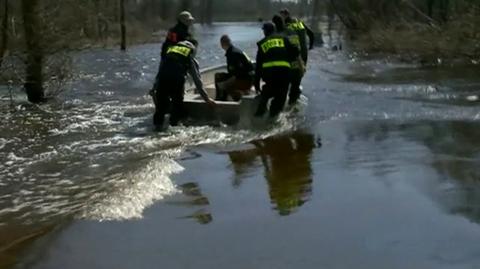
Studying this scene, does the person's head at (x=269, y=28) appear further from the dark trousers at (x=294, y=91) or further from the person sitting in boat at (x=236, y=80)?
the dark trousers at (x=294, y=91)

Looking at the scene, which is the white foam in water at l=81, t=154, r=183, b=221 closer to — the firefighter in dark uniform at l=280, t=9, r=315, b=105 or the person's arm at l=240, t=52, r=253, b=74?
the person's arm at l=240, t=52, r=253, b=74

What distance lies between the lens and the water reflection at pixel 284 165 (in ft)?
24.2

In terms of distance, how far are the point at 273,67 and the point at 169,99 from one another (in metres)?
1.85

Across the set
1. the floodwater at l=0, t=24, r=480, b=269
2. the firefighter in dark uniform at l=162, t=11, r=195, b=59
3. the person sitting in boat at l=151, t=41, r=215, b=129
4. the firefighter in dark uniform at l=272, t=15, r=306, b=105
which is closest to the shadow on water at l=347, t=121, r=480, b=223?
the floodwater at l=0, t=24, r=480, b=269

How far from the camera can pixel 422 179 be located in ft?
26.3

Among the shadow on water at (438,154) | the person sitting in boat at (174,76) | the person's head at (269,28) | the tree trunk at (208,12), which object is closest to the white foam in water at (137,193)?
the shadow on water at (438,154)

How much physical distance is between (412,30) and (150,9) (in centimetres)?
6518

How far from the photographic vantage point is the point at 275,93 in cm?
1217

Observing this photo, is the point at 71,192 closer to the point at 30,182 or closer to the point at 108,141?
the point at 30,182

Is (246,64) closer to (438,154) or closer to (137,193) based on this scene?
(438,154)

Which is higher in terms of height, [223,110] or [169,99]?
[169,99]

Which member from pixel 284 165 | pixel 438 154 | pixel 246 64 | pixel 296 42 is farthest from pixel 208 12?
pixel 284 165

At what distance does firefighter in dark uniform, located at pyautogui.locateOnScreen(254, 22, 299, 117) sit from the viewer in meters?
12.0

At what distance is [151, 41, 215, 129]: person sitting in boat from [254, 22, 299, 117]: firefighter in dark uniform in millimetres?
920
